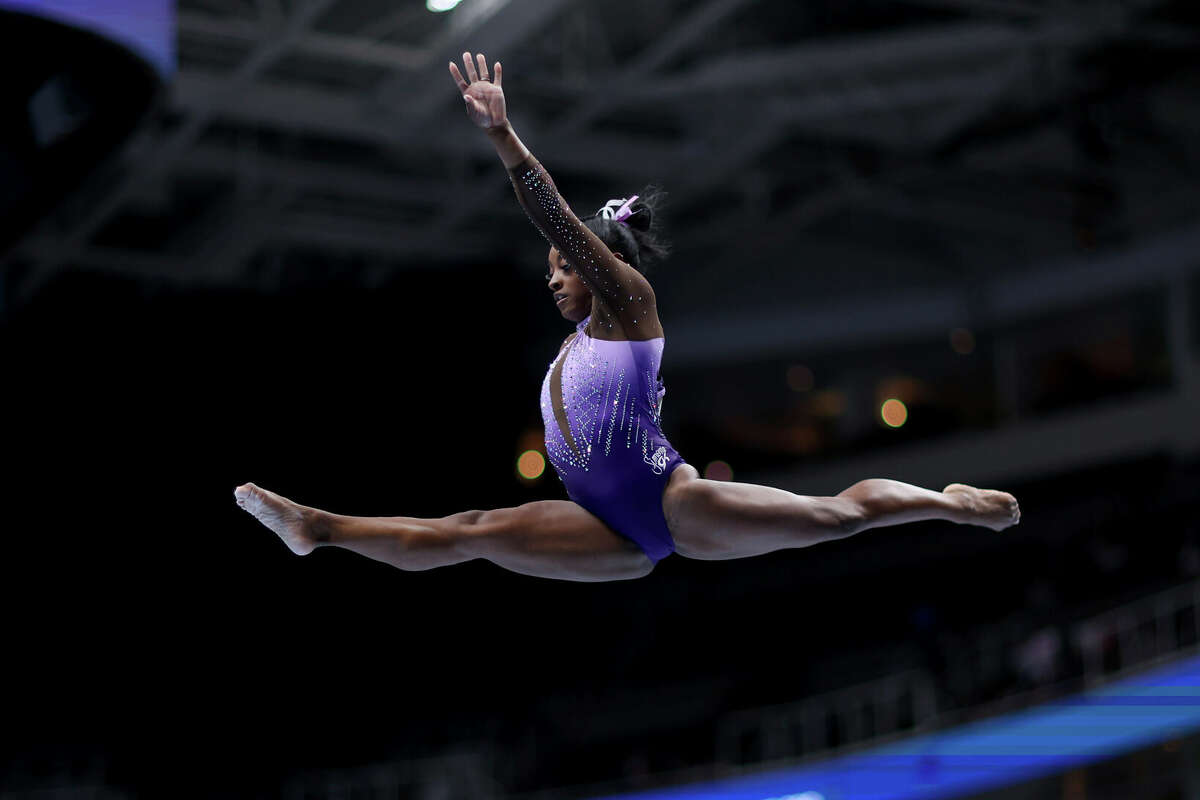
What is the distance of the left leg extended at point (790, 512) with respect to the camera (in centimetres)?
387

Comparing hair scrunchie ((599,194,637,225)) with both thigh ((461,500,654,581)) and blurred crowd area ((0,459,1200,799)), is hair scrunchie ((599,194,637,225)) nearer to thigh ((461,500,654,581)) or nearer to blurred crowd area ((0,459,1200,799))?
thigh ((461,500,654,581))

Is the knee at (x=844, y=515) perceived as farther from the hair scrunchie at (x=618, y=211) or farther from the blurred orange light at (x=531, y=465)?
the blurred orange light at (x=531, y=465)

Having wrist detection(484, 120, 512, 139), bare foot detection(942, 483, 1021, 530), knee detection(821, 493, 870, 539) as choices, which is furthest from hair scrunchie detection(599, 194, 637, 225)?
bare foot detection(942, 483, 1021, 530)

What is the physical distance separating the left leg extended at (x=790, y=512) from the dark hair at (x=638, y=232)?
805 mm

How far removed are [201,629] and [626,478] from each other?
13.2 m

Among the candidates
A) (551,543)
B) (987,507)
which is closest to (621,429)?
(551,543)

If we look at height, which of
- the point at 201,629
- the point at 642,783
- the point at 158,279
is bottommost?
the point at 642,783

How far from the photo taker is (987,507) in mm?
4000

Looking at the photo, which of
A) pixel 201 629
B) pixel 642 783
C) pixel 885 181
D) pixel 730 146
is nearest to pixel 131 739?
pixel 201 629

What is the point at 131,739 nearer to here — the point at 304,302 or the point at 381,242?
the point at 304,302

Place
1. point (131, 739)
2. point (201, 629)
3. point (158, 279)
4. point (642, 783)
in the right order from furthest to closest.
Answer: point (158, 279) → point (201, 629) → point (131, 739) → point (642, 783)

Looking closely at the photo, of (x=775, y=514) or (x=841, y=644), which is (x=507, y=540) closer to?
(x=775, y=514)

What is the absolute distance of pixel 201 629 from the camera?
629 inches

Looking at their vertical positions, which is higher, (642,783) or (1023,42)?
(1023,42)
